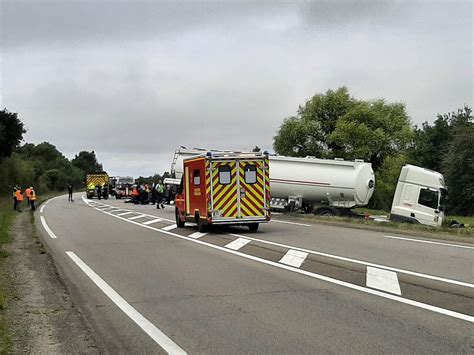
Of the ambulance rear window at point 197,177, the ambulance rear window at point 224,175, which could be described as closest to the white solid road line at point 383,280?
the ambulance rear window at point 224,175

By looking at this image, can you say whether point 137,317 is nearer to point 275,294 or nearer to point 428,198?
point 275,294

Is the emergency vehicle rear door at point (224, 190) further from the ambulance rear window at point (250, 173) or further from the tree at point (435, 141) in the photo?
the tree at point (435, 141)

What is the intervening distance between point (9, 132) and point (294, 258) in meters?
49.4

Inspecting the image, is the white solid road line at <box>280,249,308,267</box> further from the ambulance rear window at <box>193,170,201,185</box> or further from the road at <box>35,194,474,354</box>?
the ambulance rear window at <box>193,170,201,185</box>

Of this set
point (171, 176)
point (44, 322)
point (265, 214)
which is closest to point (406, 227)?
point (265, 214)

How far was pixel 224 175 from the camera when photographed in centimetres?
1794

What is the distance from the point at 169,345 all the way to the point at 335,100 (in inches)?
1801

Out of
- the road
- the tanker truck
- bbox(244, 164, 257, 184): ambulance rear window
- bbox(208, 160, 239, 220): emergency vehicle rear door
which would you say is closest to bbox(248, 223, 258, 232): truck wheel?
bbox(208, 160, 239, 220): emergency vehicle rear door

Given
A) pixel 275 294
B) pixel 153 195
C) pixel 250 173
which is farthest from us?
pixel 153 195

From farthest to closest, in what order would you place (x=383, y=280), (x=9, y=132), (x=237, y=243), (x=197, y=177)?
(x=9, y=132), (x=197, y=177), (x=237, y=243), (x=383, y=280)

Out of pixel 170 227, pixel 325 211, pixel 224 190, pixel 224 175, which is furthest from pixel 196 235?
pixel 325 211

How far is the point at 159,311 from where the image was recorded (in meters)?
7.08

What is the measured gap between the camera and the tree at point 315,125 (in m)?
49.1

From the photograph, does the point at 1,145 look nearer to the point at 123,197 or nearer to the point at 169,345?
the point at 123,197
